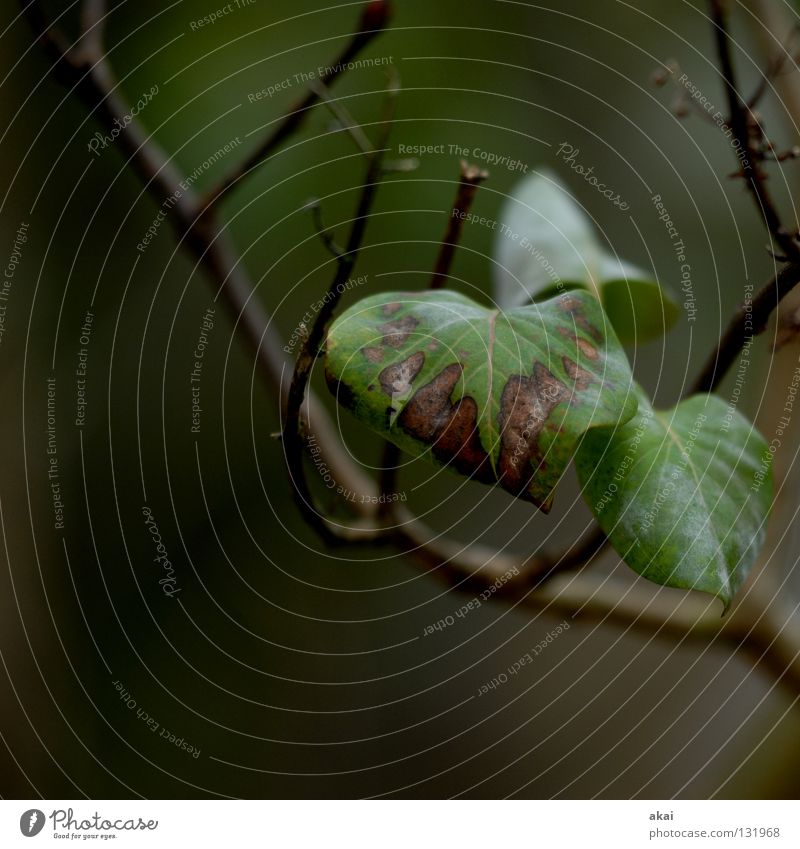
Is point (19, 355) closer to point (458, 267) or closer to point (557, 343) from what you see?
point (458, 267)

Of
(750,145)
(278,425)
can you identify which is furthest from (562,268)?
(278,425)

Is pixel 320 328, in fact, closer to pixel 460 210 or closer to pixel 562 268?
pixel 460 210

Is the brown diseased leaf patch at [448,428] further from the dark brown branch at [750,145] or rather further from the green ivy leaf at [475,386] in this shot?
the dark brown branch at [750,145]

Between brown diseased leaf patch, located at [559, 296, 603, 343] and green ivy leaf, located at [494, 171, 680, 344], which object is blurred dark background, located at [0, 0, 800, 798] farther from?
brown diseased leaf patch, located at [559, 296, 603, 343]

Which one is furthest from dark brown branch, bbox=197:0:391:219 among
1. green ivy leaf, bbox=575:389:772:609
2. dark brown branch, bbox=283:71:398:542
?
green ivy leaf, bbox=575:389:772:609
